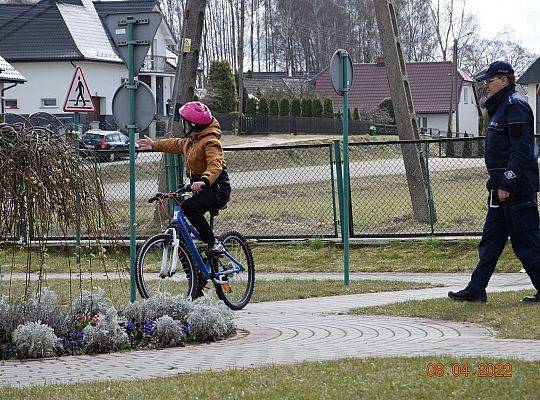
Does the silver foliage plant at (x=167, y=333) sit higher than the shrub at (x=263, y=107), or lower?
lower

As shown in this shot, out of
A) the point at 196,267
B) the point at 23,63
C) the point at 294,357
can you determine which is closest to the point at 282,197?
the point at 196,267

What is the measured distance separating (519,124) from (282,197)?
29.9ft

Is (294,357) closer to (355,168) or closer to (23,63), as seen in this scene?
(355,168)

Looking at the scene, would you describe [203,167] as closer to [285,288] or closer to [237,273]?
[237,273]

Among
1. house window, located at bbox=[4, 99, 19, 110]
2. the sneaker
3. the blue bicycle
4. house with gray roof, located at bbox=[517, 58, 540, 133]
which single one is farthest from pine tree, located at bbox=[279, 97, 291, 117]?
the sneaker

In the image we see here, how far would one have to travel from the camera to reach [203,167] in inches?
427

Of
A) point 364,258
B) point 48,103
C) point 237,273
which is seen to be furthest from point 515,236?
point 48,103

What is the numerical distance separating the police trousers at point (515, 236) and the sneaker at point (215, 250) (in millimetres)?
2413

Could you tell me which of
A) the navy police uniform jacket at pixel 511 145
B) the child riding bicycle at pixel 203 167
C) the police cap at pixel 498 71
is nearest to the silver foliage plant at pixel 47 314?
the child riding bicycle at pixel 203 167

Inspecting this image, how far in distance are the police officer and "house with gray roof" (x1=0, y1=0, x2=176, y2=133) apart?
5443cm

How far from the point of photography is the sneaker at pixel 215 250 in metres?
10.9

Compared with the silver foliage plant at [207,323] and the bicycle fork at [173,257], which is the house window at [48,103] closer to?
the bicycle fork at [173,257]

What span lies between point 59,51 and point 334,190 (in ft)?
175
